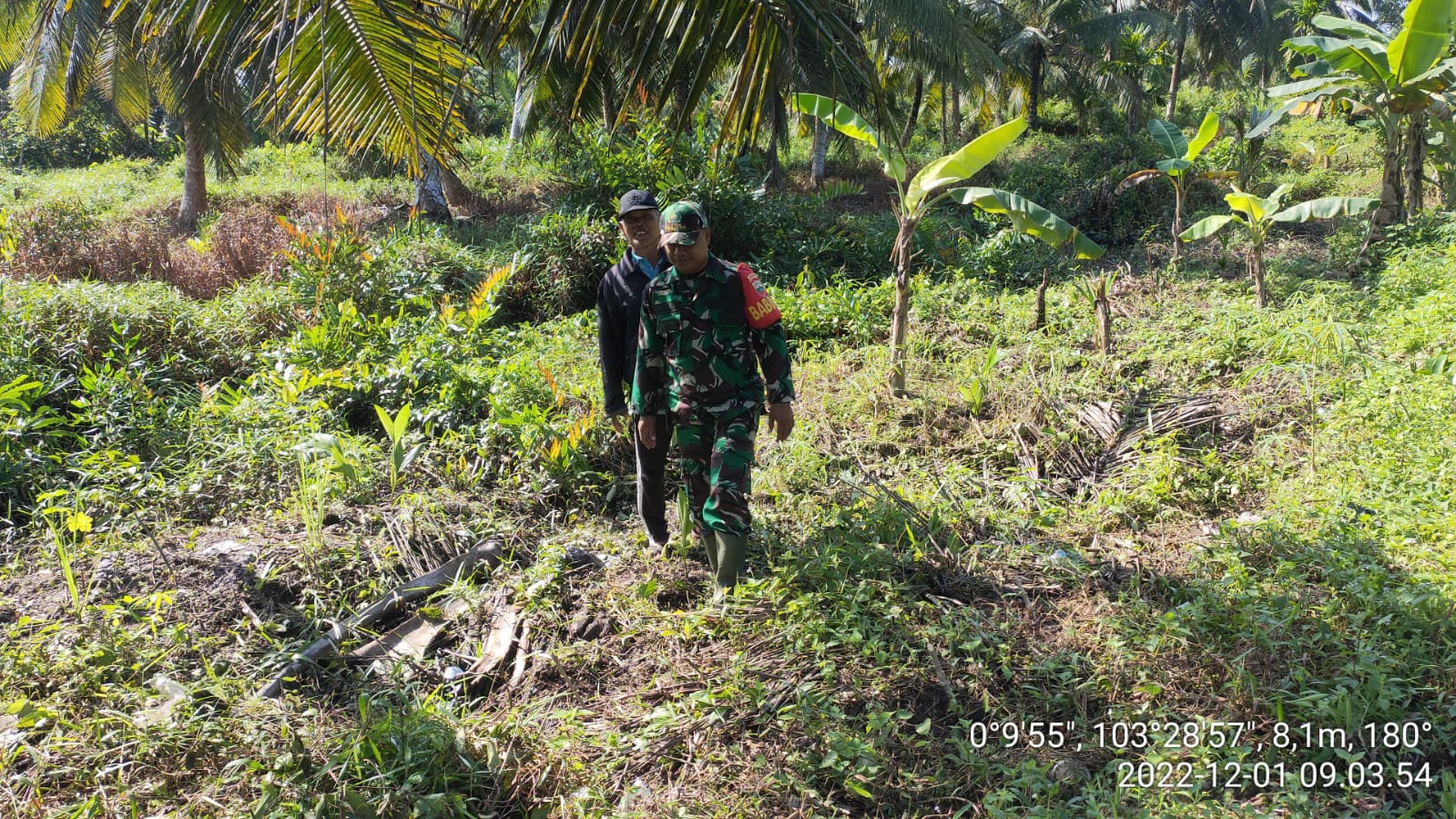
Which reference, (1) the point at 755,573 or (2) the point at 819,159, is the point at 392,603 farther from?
(2) the point at 819,159

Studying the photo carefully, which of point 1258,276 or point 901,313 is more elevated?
point 1258,276

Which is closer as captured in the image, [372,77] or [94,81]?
[372,77]

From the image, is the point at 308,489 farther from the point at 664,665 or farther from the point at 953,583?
the point at 953,583

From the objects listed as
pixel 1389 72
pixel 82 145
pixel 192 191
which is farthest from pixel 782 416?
pixel 82 145

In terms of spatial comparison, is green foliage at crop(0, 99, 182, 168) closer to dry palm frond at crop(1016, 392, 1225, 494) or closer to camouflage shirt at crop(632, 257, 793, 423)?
camouflage shirt at crop(632, 257, 793, 423)

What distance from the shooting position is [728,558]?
10.3 feet

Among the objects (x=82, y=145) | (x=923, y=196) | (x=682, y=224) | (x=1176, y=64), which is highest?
(x=1176, y=64)

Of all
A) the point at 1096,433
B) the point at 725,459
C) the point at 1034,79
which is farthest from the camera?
the point at 1034,79

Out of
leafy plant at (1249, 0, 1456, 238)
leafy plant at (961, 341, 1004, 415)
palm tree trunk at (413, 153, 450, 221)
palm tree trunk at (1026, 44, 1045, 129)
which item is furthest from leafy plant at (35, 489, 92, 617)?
palm tree trunk at (1026, 44, 1045, 129)

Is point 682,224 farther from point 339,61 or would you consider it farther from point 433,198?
point 433,198

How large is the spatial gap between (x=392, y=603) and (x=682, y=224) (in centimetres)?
182

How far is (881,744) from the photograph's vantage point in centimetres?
250

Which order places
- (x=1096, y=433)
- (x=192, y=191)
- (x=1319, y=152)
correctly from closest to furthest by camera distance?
(x=1096, y=433)
(x=192, y=191)
(x=1319, y=152)

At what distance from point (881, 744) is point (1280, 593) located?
1.58 metres
